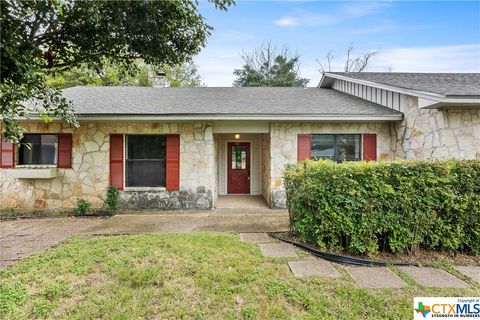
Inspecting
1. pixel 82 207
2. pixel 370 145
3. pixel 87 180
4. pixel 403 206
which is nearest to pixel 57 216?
pixel 82 207

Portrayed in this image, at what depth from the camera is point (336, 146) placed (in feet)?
25.1

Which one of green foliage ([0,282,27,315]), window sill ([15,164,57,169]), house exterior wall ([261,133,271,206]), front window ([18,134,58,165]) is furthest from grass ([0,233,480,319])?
front window ([18,134,58,165])

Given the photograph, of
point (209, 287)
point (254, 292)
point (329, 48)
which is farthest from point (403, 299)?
point (329, 48)

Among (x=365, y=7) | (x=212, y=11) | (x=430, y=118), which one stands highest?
(x=365, y=7)

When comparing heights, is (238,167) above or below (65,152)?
below

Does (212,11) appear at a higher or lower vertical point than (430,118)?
higher

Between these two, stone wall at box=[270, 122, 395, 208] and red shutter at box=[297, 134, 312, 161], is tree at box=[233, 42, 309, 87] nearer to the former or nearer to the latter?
stone wall at box=[270, 122, 395, 208]

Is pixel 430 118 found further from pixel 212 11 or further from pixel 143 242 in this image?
pixel 143 242

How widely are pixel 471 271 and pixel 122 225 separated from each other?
21.2 feet

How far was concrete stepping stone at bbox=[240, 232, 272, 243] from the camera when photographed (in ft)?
15.3

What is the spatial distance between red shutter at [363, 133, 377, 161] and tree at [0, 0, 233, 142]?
5302 mm

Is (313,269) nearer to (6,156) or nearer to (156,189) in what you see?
(156,189)

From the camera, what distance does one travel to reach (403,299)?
2762 mm

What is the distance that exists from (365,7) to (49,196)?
36.1 ft
